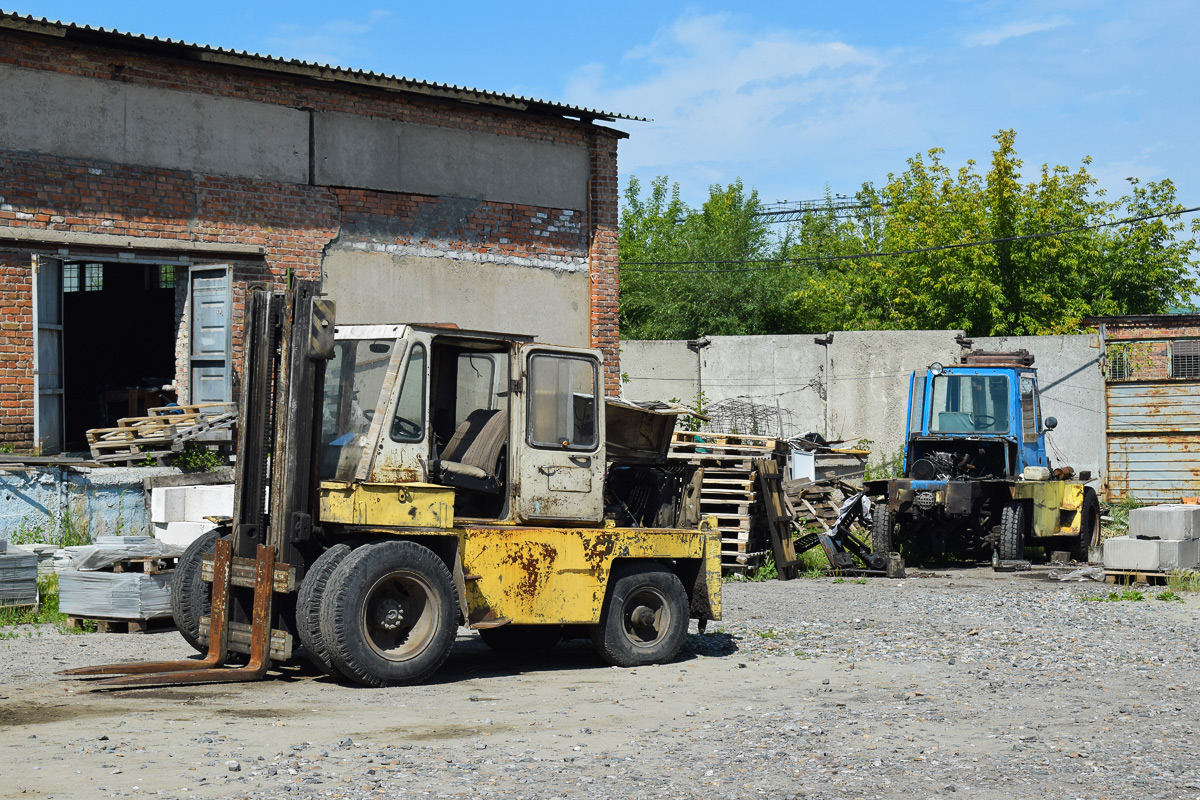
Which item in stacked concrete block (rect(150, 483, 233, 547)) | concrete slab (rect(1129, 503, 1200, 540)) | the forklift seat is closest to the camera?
the forklift seat

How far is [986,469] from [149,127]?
11629 millimetres

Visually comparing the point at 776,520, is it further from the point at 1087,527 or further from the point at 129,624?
the point at 129,624

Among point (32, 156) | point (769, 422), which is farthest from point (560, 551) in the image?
point (769, 422)

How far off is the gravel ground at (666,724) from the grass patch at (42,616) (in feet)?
1.29

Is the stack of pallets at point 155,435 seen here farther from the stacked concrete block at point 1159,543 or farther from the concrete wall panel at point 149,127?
the stacked concrete block at point 1159,543

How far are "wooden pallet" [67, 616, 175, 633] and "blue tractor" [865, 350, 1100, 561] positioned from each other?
9.36 meters

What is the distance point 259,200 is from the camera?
16.0 m

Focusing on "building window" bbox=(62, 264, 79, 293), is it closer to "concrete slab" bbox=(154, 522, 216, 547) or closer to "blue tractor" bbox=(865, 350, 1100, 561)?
"concrete slab" bbox=(154, 522, 216, 547)

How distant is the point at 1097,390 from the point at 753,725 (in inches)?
840

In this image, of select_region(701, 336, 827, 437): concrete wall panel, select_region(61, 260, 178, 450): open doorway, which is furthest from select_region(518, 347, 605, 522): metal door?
select_region(701, 336, 827, 437): concrete wall panel

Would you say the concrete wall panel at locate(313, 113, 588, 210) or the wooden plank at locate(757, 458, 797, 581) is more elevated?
the concrete wall panel at locate(313, 113, 588, 210)

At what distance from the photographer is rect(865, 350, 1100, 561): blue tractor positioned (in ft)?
55.4

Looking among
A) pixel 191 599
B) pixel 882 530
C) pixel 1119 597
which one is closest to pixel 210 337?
pixel 191 599

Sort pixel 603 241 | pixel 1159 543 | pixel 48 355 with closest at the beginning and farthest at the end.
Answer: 1. pixel 48 355
2. pixel 1159 543
3. pixel 603 241
